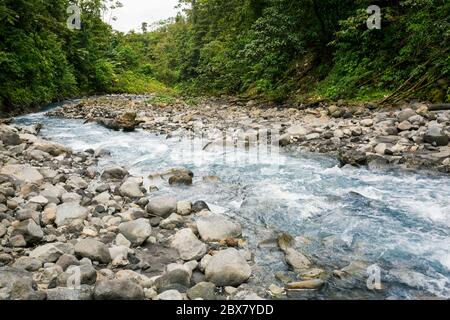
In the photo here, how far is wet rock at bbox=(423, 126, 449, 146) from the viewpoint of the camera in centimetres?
656

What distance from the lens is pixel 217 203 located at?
5035mm

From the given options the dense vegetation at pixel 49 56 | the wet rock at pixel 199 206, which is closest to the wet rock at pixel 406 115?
the wet rock at pixel 199 206

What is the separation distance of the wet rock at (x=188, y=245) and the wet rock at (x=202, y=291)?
1.84ft

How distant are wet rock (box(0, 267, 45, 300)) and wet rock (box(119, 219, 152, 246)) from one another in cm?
A: 107

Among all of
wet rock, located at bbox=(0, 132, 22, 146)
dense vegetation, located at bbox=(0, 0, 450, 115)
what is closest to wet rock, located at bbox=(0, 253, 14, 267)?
wet rock, located at bbox=(0, 132, 22, 146)

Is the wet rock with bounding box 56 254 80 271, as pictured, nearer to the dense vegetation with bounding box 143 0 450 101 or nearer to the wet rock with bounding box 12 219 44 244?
the wet rock with bounding box 12 219 44 244

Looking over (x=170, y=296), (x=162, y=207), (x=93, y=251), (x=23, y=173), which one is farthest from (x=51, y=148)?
(x=170, y=296)

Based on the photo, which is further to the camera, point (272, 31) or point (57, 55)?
point (57, 55)

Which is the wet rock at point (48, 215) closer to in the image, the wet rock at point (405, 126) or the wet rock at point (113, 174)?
the wet rock at point (113, 174)

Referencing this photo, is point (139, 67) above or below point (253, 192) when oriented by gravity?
above
